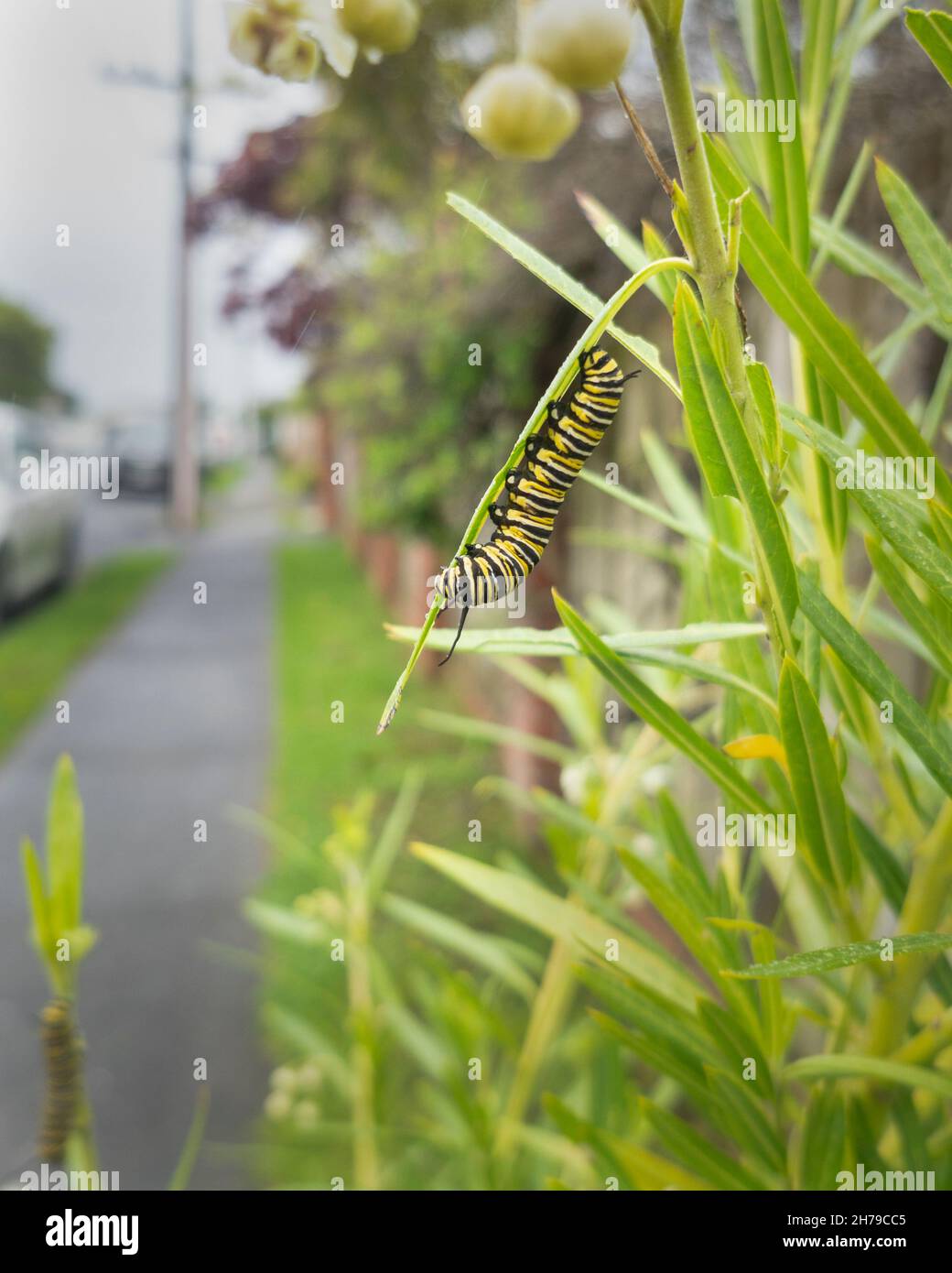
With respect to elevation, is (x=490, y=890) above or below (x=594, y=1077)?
above

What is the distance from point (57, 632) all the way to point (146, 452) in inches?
48.8

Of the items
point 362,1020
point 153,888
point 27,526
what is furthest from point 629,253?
point 27,526

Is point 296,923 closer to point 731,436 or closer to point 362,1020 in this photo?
point 362,1020

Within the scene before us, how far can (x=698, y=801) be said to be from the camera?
1.35 meters

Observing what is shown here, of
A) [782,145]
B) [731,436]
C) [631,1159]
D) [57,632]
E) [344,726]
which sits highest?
[57,632]

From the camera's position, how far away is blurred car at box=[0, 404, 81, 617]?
2.18m

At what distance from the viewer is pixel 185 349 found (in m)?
3.32

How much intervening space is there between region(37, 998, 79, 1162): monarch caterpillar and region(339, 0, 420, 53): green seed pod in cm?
25

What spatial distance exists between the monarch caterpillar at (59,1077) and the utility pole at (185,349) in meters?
1.08

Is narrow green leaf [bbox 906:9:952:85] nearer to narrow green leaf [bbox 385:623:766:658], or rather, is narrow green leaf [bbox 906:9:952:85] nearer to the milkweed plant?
the milkweed plant

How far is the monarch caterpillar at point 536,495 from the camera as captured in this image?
8.5 inches

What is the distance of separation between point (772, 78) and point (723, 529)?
14 centimetres

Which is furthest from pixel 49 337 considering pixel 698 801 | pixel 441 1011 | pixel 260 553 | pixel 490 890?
pixel 490 890
